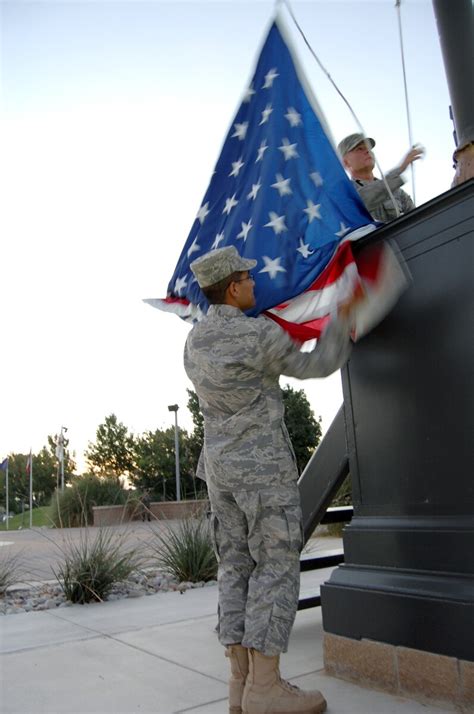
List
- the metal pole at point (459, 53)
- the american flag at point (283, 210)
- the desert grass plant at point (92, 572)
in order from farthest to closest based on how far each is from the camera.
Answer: the desert grass plant at point (92, 572) < the metal pole at point (459, 53) < the american flag at point (283, 210)

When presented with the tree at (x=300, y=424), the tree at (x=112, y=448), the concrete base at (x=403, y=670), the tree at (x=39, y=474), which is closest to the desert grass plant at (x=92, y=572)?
the concrete base at (x=403, y=670)

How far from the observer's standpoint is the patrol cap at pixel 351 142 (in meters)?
3.43

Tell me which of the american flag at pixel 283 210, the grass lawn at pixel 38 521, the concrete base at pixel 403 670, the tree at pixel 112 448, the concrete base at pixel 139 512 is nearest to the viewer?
the concrete base at pixel 403 670

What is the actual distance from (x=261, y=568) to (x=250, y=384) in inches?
29.1

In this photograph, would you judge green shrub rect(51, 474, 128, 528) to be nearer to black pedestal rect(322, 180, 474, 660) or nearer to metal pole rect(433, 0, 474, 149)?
black pedestal rect(322, 180, 474, 660)

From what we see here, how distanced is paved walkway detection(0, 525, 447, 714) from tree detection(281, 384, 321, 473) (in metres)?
24.1

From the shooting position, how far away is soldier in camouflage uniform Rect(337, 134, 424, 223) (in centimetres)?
326

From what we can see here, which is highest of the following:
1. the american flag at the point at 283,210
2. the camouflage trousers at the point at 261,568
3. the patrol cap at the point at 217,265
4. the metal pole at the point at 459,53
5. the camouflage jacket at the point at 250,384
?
the metal pole at the point at 459,53

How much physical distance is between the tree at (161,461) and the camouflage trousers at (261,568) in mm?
26810

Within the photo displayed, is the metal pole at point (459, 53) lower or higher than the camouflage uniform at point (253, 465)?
higher

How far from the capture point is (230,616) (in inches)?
99.0

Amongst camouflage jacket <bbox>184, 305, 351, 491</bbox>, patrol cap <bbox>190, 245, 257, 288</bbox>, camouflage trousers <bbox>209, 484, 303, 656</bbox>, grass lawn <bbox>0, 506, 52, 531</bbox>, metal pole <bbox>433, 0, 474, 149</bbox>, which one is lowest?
grass lawn <bbox>0, 506, 52, 531</bbox>

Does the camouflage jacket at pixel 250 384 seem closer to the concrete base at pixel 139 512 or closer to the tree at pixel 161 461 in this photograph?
the concrete base at pixel 139 512

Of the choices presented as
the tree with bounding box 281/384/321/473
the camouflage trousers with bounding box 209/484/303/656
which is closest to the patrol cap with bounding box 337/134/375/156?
the camouflage trousers with bounding box 209/484/303/656
